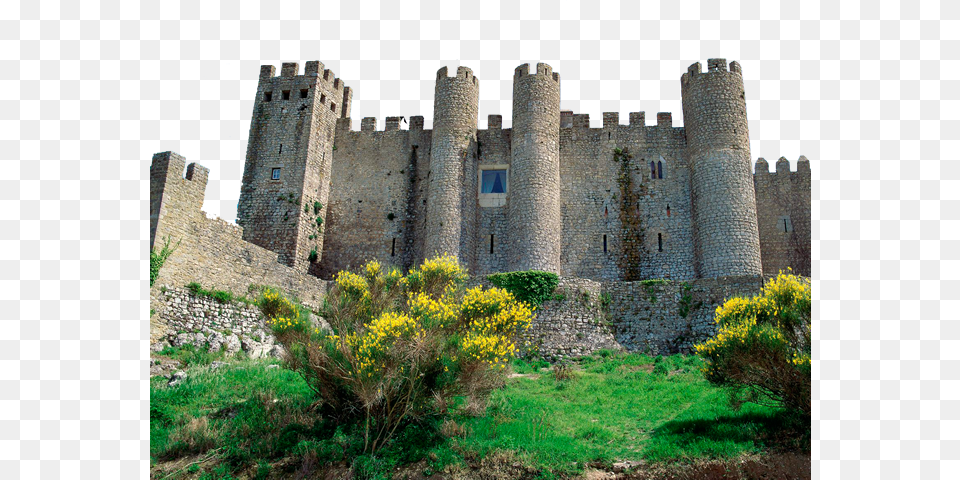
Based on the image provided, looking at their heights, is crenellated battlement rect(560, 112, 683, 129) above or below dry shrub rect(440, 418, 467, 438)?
above

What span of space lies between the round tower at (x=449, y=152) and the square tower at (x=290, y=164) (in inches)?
192

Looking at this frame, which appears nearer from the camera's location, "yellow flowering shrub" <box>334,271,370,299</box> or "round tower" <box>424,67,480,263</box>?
"yellow flowering shrub" <box>334,271,370,299</box>

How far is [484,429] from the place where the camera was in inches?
494

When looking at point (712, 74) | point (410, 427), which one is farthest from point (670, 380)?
point (712, 74)

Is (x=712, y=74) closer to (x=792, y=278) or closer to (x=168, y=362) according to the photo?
(x=792, y=278)

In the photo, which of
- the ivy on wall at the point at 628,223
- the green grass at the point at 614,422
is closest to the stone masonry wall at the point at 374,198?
the ivy on wall at the point at 628,223

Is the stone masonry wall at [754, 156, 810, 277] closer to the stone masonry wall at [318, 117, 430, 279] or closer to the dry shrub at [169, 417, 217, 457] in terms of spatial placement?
the stone masonry wall at [318, 117, 430, 279]

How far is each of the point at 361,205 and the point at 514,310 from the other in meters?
16.5

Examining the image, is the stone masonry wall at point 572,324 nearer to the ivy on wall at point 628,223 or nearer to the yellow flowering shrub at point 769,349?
the ivy on wall at point 628,223

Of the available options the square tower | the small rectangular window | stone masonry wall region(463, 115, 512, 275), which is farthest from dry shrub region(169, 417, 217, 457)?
the small rectangular window

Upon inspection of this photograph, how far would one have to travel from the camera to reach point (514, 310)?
14.0 meters

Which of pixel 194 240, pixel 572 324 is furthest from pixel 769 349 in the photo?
pixel 194 240

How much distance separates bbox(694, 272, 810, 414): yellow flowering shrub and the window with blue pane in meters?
16.2

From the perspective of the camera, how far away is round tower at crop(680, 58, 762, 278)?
24.9m
